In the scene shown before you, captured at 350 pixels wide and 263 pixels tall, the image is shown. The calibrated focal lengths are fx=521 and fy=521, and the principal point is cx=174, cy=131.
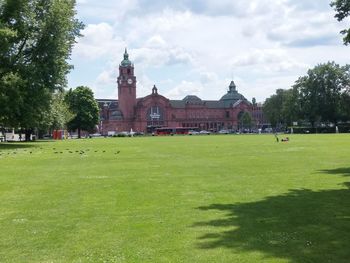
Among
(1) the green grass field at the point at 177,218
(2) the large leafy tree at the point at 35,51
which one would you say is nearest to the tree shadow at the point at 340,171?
(1) the green grass field at the point at 177,218

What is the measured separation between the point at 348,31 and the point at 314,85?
122m

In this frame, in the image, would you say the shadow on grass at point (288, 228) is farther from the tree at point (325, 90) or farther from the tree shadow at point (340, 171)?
the tree at point (325, 90)

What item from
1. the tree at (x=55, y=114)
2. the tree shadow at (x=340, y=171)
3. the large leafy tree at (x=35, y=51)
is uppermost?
the large leafy tree at (x=35, y=51)

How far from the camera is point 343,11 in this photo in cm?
2117

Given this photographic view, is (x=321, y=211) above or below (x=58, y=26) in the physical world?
below

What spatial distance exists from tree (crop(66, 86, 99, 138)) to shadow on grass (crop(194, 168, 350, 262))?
12145cm

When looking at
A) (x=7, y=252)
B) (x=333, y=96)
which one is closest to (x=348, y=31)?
(x=7, y=252)

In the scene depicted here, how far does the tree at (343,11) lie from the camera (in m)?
20.9

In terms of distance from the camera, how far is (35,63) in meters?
53.7

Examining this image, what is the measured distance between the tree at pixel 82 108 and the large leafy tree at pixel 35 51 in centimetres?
7686

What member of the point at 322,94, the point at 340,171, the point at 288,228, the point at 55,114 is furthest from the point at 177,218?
the point at 322,94

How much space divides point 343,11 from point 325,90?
12116 centimetres

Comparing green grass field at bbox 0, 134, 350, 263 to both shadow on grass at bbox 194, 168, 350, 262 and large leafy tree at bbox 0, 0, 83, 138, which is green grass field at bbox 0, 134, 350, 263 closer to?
shadow on grass at bbox 194, 168, 350, 262

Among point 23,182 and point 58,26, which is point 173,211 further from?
point 58,26
